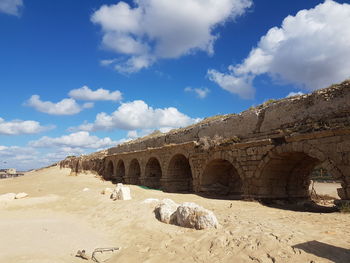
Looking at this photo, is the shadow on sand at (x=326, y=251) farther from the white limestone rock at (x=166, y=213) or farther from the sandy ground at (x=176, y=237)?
the white limestone rock at (x=166, y=213)

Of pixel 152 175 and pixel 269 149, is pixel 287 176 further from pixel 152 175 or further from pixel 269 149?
pixel 152 175

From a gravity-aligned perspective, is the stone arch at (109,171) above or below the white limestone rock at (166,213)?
above

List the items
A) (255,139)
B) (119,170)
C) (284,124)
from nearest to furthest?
(284,124), (255,139), (119,170)

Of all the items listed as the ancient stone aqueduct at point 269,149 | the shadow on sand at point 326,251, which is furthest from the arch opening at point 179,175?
the shadow on sand at point 326,251

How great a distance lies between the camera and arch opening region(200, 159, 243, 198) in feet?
38.4

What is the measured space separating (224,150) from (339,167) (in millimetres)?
4227

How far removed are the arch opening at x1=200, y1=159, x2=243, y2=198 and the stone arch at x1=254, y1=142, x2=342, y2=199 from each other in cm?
240

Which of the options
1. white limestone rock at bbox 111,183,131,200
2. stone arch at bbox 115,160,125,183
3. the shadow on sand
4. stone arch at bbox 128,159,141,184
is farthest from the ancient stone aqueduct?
stone arch at bbox 115,160,125,183

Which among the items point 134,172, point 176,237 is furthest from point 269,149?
point 134,172

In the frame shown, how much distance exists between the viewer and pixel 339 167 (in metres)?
6.91

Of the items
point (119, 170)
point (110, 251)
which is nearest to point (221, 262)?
point (110, 251)

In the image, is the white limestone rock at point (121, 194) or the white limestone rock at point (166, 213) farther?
the white limestone rock at point (121, 194)

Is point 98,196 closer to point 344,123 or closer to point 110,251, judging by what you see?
point 110,251

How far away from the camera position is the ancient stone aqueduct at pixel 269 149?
7.19 metres
